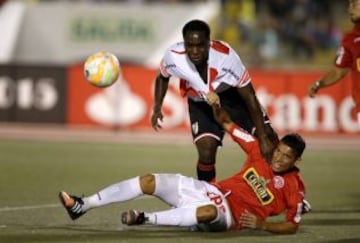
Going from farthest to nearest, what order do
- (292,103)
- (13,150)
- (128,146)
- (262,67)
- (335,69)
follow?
(262,67) → (292,103) → (128,146) → (13,150) → (335,69)

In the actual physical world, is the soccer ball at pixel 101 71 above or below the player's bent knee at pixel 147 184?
above

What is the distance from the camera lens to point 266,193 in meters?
8.58

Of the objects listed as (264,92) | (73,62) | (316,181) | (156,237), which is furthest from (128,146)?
(156,237)

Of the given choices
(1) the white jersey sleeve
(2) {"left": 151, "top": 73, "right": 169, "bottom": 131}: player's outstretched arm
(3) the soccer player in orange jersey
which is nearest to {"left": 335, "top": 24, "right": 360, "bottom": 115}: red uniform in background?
(3) the soccer player in orange jersey

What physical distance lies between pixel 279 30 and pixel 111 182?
1396 centimetres

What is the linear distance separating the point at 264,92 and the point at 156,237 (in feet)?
47.0

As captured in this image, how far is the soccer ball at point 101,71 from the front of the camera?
967cm

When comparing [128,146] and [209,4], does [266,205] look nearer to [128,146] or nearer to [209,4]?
[128,146]

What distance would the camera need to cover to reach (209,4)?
2734cm

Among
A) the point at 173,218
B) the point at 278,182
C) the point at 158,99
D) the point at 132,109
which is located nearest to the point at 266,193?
the point at 278,182

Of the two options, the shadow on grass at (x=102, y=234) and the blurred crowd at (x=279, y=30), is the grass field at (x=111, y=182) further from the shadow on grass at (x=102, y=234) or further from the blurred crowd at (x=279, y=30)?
the blurred crowd at (x=279, y=30)

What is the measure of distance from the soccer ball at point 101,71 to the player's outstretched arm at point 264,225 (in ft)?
6.87

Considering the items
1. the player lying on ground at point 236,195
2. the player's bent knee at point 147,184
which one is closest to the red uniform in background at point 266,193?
the player lying on ground at point 236,195

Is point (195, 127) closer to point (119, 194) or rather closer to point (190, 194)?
point (190, 194)
